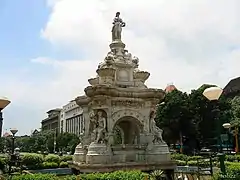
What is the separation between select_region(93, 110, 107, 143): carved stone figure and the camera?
1812 centimetres

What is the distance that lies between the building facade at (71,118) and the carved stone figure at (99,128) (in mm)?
71258

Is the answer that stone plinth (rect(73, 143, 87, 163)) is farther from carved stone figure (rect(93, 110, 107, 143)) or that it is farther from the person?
the person

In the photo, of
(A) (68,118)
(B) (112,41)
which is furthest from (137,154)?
(A) (68,118)

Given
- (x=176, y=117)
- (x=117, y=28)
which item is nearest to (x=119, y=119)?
(x=117, y=28)

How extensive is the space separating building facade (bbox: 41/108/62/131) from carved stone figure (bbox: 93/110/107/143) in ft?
340

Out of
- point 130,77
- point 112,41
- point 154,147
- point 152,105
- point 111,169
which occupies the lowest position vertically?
point 111,169

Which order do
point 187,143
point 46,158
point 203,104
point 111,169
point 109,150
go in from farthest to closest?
1. point 187,143
2. point 203,104
3. point 46,158
4. point 109,150
5. point 111,169

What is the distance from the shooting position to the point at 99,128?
18469mm

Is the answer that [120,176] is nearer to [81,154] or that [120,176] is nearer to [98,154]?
[98,154]

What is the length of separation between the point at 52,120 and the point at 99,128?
113397 millimetres

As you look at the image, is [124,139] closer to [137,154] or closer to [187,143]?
[137,154]

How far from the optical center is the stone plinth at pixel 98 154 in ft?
57.0

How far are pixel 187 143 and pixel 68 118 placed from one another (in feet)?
205

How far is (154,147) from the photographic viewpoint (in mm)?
19094
